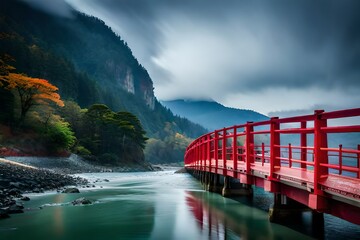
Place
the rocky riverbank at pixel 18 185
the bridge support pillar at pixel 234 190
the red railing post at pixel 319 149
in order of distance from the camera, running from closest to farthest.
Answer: the red railing post at pixel 319 149, the rocky riverbank at pixel 18 185, the bridge support pillar at pixel 234 190

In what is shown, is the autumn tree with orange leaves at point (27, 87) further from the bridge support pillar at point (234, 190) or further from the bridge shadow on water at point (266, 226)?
the bridge shadow on water at point (266, 226)

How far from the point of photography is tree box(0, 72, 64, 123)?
37062mm

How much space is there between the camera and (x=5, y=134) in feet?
118

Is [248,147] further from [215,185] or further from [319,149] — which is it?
[215,185]

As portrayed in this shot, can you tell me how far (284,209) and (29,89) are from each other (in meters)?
37.6

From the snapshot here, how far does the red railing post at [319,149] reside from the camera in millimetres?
5664

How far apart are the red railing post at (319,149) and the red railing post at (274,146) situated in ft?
6.44

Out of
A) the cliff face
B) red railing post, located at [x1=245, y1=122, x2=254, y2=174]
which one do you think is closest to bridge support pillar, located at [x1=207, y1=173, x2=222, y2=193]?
red railing post, located at [x1=245, y1=122, x2=254, y2=174]

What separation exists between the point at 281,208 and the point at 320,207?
285 centimetres

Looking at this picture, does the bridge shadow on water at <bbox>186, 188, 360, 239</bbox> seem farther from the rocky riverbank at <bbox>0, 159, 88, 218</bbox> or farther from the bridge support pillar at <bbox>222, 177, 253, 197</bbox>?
the rocky riverbank at <bbox>0, 159, 88, 218</bbox>

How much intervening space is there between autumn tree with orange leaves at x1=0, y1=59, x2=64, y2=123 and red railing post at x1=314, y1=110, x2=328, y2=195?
123 ft

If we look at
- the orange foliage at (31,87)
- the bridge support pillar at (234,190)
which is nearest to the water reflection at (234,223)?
the bridge support pillar at (234,190)

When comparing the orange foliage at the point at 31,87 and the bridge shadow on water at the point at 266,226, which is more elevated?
the orange foliage at the point at 31,87

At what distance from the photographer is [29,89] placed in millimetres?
38969
